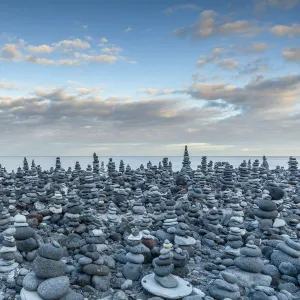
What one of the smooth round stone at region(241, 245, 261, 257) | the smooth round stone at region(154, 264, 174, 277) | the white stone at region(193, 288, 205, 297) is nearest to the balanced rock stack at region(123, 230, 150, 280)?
the smooth round stone at region(154, 264, 174, 277)

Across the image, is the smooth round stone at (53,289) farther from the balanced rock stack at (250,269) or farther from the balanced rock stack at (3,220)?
the balanced rock stack at (3,220)

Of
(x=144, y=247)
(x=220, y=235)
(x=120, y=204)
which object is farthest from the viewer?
(x=120, y=204)

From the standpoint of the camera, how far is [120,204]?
711 inches

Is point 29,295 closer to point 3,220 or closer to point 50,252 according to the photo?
point 50,252

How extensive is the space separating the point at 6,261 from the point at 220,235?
30.2 ft

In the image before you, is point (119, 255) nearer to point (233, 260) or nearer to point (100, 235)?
point (100, 235)

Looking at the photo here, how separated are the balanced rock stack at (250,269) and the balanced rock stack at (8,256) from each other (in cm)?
770

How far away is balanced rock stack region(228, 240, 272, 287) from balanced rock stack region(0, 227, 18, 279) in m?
7.70

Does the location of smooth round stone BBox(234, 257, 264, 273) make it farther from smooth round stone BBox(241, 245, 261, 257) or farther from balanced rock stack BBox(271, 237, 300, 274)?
balanced rock stack BBox(271, 237, 300, 274)

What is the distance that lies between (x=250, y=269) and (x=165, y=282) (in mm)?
3276

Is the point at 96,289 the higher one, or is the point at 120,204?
the point at 120,204

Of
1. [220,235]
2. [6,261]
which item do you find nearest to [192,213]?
[220,235]

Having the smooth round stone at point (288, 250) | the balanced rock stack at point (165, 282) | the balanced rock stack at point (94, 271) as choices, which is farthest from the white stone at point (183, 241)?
the balanced rock stack at point (94, 271)

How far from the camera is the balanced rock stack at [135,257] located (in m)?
10.3
